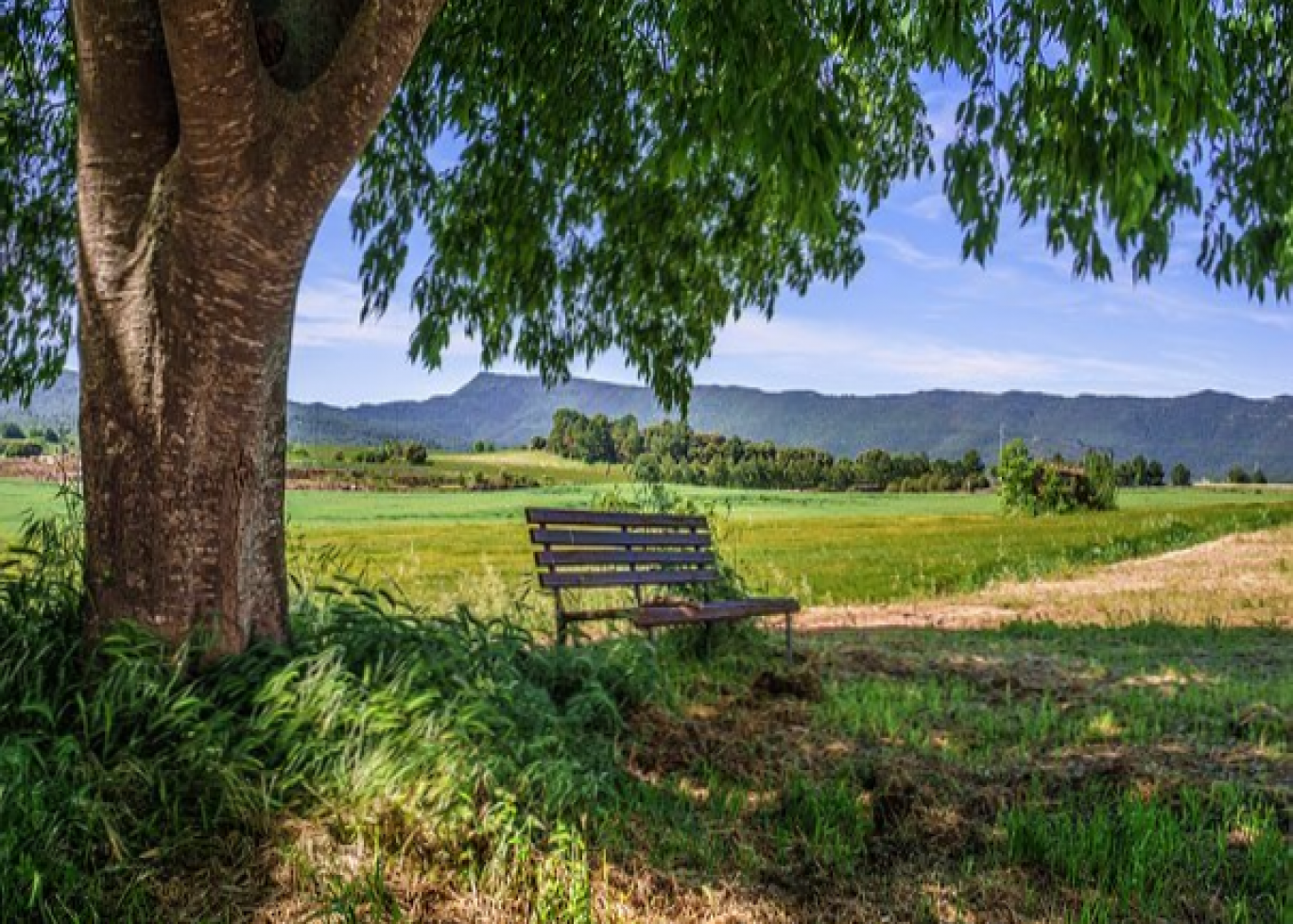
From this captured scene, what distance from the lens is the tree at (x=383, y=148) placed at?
3.91 metres

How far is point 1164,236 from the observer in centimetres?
459

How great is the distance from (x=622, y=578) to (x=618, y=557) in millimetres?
167

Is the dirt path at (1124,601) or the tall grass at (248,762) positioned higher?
the tall grass at (248,762)

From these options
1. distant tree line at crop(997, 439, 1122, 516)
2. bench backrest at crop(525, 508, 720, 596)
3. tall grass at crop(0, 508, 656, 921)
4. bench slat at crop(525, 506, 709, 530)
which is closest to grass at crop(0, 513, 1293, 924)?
tall grass at crop(0, 508, 656, 921)

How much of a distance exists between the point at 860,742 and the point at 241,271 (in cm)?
382

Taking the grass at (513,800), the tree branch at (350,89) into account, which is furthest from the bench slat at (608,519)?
the tree branch at (350,89)

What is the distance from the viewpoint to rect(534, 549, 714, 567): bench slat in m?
7.11

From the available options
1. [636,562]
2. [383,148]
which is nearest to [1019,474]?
[636,562]

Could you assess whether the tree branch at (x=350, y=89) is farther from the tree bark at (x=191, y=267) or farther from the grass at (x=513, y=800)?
the grass at (x=513, y=800)

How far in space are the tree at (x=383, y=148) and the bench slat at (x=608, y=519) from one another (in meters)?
1.36

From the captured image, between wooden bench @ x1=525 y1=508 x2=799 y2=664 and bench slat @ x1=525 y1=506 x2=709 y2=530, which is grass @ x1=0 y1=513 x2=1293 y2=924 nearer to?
wooden bench @ x1=525 y1=508 x2=799 y2=664

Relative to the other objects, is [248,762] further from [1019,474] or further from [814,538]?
[1019,474]

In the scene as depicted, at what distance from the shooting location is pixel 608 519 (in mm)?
7781

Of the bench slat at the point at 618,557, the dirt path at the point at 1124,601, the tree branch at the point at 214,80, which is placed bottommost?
the dirt path at the point at 1124,601
